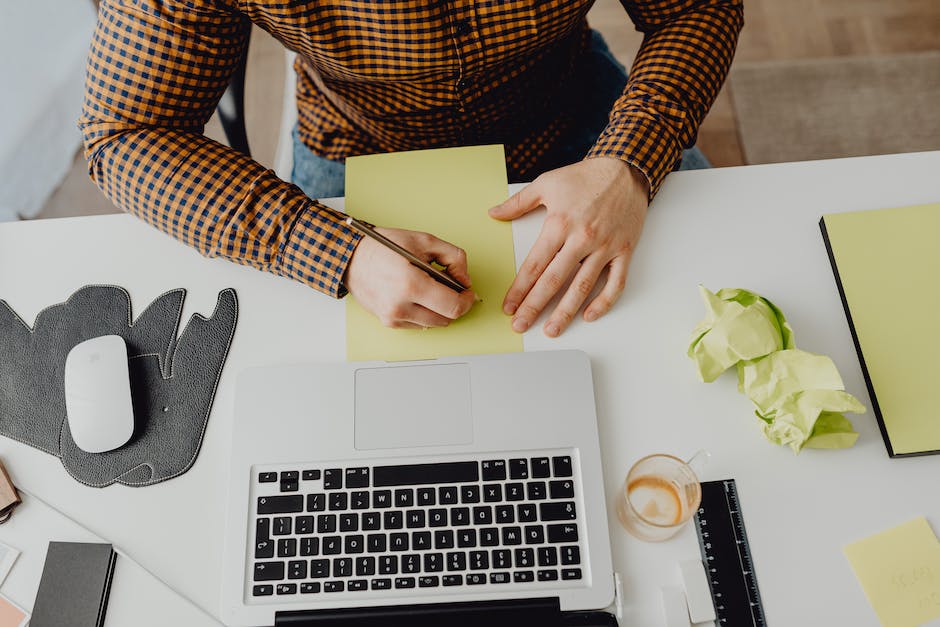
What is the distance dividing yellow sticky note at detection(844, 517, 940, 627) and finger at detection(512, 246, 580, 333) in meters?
0.39

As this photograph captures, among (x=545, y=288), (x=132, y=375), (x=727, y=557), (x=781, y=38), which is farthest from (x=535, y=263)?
Result: (x=781, y=38)

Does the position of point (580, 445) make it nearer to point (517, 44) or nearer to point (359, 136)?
point (517, 44)

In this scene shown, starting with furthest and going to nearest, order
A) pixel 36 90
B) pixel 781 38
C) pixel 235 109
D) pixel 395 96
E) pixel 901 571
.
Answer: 1. pixel 781 38
2. pixel 36 90
3. pixel 235 109
4. pixel 395 96
5. pixel 901 571

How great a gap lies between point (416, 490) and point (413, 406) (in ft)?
0.30

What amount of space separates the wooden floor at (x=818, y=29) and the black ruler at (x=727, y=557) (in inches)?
51.1

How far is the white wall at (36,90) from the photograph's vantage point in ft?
4.46

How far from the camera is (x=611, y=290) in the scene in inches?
30.6

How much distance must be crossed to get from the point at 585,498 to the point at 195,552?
1.33 ft

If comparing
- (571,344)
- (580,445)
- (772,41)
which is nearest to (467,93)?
(571,344)

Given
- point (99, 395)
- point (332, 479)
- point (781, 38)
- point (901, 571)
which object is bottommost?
point (901, 571)

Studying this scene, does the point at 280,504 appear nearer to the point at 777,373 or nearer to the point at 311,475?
the point at 311,475

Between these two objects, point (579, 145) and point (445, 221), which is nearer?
point (445, 221)

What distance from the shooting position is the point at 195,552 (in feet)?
2.31

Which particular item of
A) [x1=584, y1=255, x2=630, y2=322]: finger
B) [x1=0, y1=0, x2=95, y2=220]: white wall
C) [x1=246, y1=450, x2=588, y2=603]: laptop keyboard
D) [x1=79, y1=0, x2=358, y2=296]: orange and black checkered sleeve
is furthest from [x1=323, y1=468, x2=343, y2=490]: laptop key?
[x1=0, y1=0, x2=95, y2=220]: white wall
